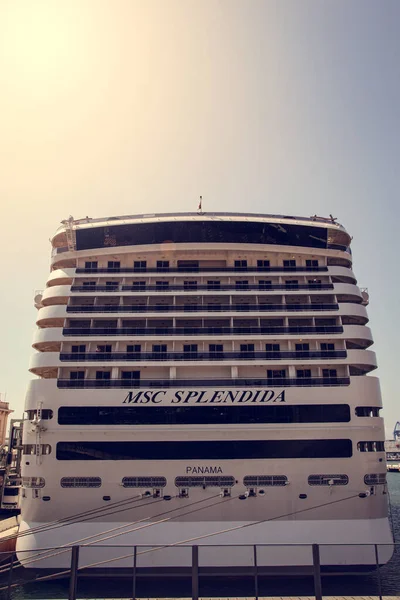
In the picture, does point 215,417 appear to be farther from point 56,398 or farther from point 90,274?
point 90,274

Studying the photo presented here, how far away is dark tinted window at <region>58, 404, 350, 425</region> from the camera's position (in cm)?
2414

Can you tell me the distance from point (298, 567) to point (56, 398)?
14.9 metres

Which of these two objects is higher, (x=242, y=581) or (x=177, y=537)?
(x=177, y=537)

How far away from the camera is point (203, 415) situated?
79.5ft

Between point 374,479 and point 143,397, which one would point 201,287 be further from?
point 374,479

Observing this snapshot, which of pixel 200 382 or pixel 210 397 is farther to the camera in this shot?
pixel 200 382

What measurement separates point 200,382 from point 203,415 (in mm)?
1946

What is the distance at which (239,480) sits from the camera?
23312 millimetres

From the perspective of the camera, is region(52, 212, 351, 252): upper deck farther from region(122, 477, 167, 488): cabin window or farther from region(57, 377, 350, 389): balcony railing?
region(122, 477, 167, 488): cabin window

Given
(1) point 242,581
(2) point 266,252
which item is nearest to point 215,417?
(1) point 242,581

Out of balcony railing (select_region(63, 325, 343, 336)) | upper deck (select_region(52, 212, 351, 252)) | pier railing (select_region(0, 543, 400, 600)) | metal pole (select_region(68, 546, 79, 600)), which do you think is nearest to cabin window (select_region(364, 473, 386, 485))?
pier railing (select_region(0, 543, 400, 600))

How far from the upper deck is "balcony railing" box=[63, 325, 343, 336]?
623 cm

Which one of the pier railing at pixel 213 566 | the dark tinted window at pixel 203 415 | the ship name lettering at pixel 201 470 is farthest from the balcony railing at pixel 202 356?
the pier railing at pixel 213 566

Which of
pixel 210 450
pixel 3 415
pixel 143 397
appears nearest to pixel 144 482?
pixel 210 450
